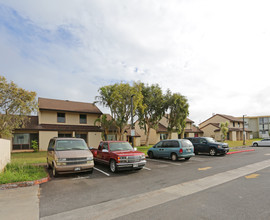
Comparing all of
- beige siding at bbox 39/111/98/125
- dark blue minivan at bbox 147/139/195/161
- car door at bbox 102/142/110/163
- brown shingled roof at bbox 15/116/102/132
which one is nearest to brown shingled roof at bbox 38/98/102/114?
beige siding at bbox 39/111/98/125

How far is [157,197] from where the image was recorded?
577 cm

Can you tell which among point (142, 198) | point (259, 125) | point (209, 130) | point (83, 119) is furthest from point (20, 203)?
point (259, 125)

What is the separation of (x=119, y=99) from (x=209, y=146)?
11.6 metres

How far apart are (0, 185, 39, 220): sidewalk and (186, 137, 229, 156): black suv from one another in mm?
15271

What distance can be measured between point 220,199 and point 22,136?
81.9 feet

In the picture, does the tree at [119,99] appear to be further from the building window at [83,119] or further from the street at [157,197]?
the street at [157,197]

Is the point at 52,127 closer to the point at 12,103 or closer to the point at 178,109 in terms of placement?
the point at 12,103

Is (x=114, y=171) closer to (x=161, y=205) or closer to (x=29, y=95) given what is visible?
(x=161, y=205)

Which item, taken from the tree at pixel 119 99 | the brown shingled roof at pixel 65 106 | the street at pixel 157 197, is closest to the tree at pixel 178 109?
the tree at pixel 119 99

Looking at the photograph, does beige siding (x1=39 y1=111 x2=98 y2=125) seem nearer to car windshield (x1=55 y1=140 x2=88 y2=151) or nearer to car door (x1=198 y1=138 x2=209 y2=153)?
car door (x1=198 y1=138 x2=209 y2=153)

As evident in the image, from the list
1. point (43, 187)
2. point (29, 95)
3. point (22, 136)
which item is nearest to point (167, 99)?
point (29, 95)

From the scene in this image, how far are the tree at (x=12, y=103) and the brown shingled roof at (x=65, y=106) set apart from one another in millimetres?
4207

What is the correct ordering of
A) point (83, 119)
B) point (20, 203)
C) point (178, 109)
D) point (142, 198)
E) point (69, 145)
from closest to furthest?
1. point (20, 203)
2. point (142, 198)
3. point (69, 145)
4. point (83, 119)
5. point (178, 109)

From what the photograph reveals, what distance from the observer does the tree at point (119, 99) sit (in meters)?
22.8
